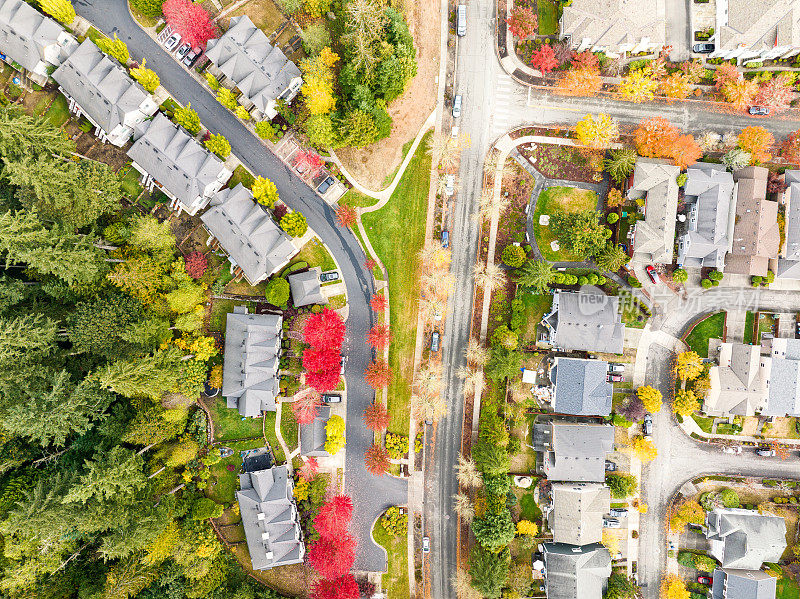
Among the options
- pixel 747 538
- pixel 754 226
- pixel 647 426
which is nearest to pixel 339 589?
pixel 647 426

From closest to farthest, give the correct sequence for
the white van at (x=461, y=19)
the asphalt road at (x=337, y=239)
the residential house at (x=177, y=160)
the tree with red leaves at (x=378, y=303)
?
the residential house at (x=177, y=160) → the white van at (x=461, y=19) → the asphalt road at (x=337, y=239) → the tree with red leaves at (x=378, y=303)

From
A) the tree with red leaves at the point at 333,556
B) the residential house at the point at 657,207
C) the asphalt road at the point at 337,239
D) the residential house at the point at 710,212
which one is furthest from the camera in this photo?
the asphalt road at the point at 337,239

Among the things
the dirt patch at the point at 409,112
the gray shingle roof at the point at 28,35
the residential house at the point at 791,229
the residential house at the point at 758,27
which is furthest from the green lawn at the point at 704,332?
the gray shingle roof at the point at 28,35

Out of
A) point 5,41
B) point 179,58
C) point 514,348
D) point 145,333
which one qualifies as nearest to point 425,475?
point 514,348

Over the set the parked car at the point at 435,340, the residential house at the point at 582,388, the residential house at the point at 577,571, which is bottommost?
the residential house at the point at 577,571

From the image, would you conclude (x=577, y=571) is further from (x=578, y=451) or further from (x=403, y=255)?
(x=403, y=255)

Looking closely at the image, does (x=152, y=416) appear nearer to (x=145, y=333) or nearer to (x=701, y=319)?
(x=145, y=333)

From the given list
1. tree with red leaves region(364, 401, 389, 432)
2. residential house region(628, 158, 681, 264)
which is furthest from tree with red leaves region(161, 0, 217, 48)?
residential house region(628, 158, 681, 264)

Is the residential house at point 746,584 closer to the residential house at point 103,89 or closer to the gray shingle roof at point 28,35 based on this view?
the residential house at point 103,89
